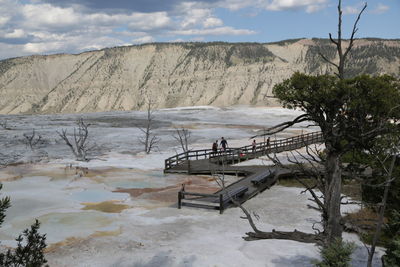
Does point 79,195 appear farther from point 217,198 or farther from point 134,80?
point 134,80

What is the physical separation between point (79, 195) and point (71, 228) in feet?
20.7

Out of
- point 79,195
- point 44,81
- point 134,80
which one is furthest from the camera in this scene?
point 44,81

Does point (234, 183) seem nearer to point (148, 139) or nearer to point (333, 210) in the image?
point (333, 210)

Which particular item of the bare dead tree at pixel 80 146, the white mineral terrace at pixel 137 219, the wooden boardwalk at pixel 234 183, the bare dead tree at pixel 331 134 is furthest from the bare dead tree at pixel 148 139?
the bare dead tree at pixel 331 134

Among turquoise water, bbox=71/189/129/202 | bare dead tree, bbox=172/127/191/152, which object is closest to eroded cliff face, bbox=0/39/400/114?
bare dead tree, bbox=172/127/191/152

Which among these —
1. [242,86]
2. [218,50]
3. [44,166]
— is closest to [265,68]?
[242,86]

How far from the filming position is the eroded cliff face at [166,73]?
14000 centimetres

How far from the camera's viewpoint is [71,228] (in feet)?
54.4

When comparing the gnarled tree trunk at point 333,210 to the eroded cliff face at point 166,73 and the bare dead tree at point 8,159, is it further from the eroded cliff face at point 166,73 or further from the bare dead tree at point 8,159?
the eroded cliff face at point 166,73

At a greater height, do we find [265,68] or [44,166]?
[265,68]

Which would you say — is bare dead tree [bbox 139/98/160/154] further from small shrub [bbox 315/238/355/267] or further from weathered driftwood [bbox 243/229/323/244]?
small shrub [bbox 315/238/355/267]

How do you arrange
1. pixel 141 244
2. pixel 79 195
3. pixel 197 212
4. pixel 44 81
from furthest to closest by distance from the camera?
pixel 44 81
pixel 79 195
pixel 197 212
pixel 141 244

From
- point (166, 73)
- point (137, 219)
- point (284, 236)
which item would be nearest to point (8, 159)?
point (137, 219)

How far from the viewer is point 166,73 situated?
158 m
